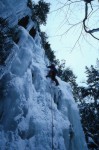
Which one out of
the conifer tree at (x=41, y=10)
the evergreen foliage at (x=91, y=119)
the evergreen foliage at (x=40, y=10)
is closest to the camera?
the evergreen foliage at (x=40, y=10)

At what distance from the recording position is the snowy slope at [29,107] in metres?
7.71

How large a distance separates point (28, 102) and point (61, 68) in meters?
17.6

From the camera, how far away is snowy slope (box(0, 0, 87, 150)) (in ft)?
25.3

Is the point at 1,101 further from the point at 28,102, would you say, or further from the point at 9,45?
the point at 9,45

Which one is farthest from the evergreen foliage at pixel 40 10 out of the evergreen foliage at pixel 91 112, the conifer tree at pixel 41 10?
the evergreen foliage at pixel 91 112

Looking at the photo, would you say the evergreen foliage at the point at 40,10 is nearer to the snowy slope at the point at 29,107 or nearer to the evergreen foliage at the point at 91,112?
the snowy slope at the point at 29,107

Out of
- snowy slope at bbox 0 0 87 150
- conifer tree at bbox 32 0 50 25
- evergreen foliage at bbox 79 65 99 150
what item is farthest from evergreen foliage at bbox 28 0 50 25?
evergreen foliage at bbox 79 65 99 150

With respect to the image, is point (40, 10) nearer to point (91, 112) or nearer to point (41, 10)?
point (41, 10)

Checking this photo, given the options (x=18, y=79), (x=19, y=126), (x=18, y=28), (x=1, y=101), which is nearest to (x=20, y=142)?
(x=19, y=126)

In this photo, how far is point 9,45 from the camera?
31.3 ft

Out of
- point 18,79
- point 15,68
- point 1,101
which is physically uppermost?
point 15,68

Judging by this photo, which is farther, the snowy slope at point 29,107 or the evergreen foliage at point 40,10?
the evergreen foliage at point 40,10

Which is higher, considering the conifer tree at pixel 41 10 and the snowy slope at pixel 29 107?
the conifer tree at pixel 41 10

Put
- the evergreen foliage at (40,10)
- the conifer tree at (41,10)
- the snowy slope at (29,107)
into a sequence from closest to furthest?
1. the snowy slope at (29,107)
2. the evergreen foliage at (40,10)
3. the conifer tree at (41,10)
